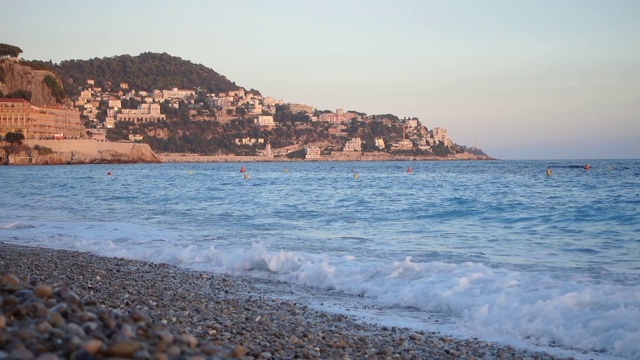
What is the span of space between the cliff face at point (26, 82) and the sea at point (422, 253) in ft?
324

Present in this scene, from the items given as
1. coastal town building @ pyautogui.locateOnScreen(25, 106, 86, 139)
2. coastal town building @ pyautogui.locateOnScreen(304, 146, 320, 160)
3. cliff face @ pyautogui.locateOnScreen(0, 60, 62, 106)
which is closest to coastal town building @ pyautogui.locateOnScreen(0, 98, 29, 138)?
coastal town building @ pyautogui.locateOnScreen(25, 106, 86, 139)

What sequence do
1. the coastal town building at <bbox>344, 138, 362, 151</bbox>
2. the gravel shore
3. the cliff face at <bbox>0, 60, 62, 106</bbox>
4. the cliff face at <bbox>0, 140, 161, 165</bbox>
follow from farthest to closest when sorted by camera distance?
the coastal town building at <bbox>344, 138, 362, 151</bbox>, the cliff face at <bbox>0, 60, 62, 106</bbox>, the cliff face at <bbox>0, 140, 161, 165</bbox>, the gravel shore

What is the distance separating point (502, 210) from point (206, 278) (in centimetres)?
1251

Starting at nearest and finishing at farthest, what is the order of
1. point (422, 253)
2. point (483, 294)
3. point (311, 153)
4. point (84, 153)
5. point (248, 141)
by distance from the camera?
1. point (483, 294)
2. point (422, 253)
3. point (84, 153)
4. point (311, 153)
5. point (248, 141)

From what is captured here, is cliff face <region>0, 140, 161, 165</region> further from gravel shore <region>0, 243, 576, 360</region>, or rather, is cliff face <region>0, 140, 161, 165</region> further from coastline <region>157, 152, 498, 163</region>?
gravel shore <region>0, 243, 576, 360</region>

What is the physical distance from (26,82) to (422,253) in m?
117

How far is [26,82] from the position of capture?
373ft

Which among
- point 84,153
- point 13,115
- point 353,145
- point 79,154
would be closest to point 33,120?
point 13,115

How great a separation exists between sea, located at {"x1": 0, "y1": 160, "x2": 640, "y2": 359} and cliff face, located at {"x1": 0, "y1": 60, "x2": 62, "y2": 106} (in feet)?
324

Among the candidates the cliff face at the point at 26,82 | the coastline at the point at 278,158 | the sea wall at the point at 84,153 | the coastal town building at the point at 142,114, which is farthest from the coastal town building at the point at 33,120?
the coastal town building at the point at 142,114

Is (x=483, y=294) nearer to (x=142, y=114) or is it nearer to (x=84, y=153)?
(x=84, y=153)

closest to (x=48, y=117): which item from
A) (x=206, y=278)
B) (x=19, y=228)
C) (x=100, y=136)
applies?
(x=100, y=136)

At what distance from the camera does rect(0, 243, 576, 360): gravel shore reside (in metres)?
3.23

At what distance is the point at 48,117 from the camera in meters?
110
